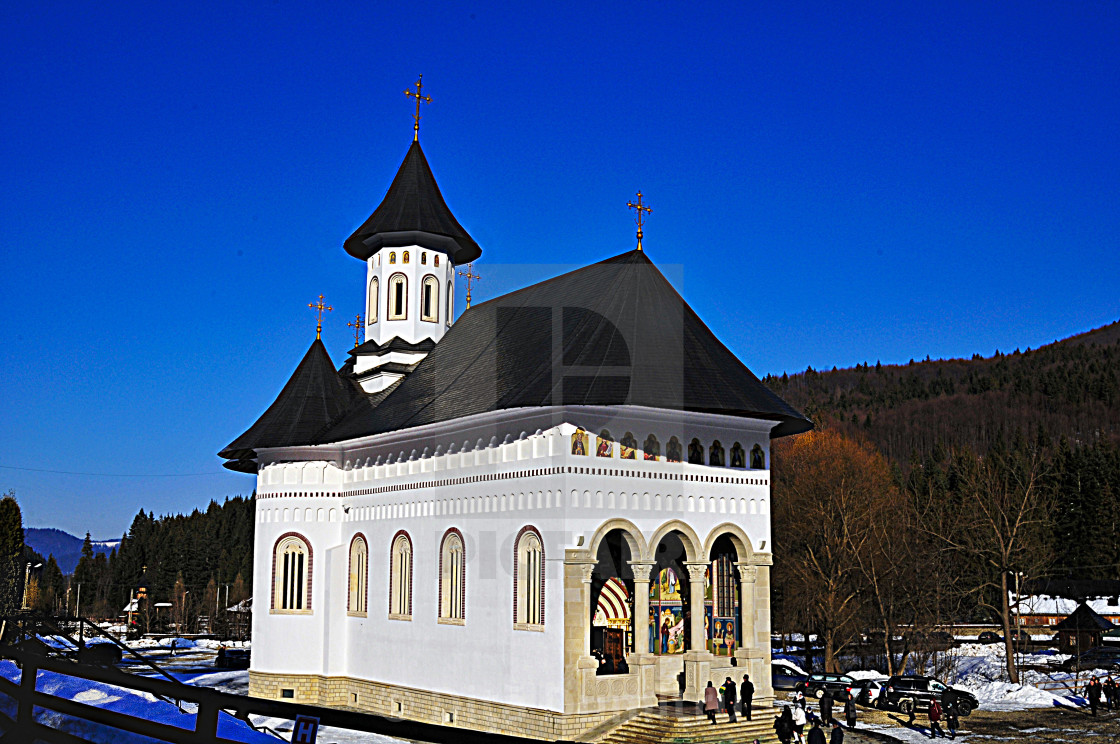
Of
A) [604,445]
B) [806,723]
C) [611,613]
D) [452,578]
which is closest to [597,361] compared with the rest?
[604,445]

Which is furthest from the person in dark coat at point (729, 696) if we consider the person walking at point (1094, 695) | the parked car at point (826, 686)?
the person walking at point (1094, 695)

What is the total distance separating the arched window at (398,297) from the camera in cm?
3456

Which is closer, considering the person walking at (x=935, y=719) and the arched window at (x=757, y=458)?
the arched window at (x=757, y=458)

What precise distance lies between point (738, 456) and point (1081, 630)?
3366 centimetres

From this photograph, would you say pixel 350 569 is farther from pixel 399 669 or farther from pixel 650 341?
pixel 650 341

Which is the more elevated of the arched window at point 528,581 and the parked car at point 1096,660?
the arched window at point 528,581

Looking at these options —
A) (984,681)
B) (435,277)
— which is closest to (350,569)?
(435,277)

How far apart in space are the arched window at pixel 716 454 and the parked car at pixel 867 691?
38.6 feet

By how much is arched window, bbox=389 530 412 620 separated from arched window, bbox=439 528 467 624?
176 centimetres

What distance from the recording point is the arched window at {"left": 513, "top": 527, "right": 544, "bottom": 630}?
71.6 ft

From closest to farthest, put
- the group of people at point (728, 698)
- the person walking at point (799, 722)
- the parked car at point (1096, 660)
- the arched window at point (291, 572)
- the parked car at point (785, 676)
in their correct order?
1. the group of people at point (728, 698)
2. the person walking at point (799, 722)
3. the arched window at point (291, 572)
4. the parked car at point (785, 676)
5. the parked car at point (1096, 660)

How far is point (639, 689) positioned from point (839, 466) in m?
33.0

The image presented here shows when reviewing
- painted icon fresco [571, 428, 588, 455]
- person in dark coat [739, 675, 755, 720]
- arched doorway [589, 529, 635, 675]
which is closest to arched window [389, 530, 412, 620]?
arched doorway [589, 529, 635, 675]

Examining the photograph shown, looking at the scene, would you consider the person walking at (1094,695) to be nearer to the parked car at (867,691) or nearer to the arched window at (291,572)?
the parked car at (867,691)
